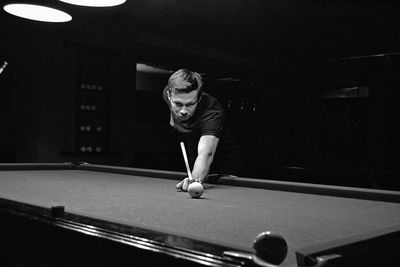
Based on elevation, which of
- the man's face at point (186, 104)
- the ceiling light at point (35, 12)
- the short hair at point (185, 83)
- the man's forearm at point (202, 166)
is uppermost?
the ceiling light at point (35, 12)

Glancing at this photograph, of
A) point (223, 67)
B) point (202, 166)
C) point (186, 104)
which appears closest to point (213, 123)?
point (186, 104)

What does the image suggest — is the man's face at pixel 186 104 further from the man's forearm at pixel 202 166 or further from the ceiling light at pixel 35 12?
the ceiling light at pixel 35 12

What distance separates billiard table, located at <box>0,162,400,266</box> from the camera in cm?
103

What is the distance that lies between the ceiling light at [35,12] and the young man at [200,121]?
1.09 m

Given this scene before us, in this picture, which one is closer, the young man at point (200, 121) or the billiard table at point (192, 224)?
the billiard table at point (192, 224)

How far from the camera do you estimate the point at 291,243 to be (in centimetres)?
117

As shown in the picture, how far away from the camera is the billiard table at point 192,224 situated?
1031mm

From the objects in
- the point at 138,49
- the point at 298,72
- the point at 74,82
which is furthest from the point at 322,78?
the point at 74,82

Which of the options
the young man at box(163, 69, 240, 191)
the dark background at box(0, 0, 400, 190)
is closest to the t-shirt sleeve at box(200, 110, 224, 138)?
the young man at box(163, 69, 240, 191)

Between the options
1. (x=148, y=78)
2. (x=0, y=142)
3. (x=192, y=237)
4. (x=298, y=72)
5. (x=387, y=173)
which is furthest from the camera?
(x=148, y=78)

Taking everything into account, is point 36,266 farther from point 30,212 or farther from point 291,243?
point 291,243

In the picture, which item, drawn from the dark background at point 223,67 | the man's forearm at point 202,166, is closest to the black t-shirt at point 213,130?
the man's forearm at point 202,166

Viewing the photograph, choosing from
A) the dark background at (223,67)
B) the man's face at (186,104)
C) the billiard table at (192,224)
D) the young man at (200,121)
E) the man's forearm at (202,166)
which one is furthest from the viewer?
the dark background at (223,67)

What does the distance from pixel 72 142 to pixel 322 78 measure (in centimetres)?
556
